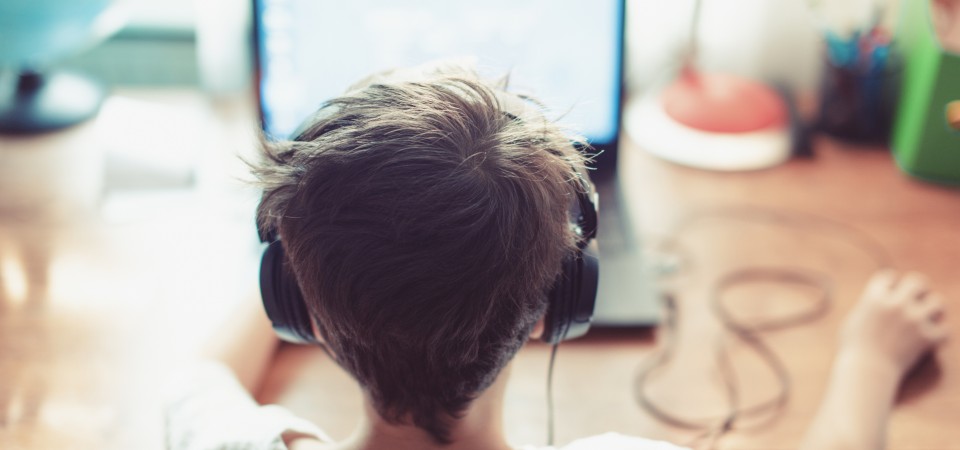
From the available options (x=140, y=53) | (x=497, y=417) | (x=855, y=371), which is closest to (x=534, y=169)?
(x=497, y=417)

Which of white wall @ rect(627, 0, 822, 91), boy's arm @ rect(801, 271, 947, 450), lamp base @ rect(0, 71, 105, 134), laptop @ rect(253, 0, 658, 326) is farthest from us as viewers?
white wall @ rect(627, 0, 822, 91)

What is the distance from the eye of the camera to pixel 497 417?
693 mm

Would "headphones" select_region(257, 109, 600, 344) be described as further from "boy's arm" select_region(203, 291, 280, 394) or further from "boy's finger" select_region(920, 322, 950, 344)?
"boy's finger" select_region(920, 322, 950, 344)

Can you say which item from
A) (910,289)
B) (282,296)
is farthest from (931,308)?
(282,296)

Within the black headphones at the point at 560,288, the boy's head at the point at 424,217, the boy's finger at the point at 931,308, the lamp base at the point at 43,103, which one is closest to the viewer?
the boy's head at the point at 424,217

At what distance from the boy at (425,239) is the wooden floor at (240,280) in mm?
174

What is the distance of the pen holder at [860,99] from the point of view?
116cm

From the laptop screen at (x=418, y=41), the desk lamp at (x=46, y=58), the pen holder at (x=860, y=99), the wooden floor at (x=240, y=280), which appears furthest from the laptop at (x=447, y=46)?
the pen holder at (x=860, y=99)

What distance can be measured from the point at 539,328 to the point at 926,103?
639mm

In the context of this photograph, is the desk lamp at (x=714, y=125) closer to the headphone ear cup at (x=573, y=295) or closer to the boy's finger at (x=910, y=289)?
the boy's finger at (x=910, y=289)

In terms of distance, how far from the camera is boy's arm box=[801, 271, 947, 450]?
78 cm

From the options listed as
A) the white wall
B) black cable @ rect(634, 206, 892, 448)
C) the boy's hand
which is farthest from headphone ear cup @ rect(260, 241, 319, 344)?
the white wall

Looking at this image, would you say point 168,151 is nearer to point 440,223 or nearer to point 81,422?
point 81,422

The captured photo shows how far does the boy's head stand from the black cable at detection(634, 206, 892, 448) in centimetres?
27
